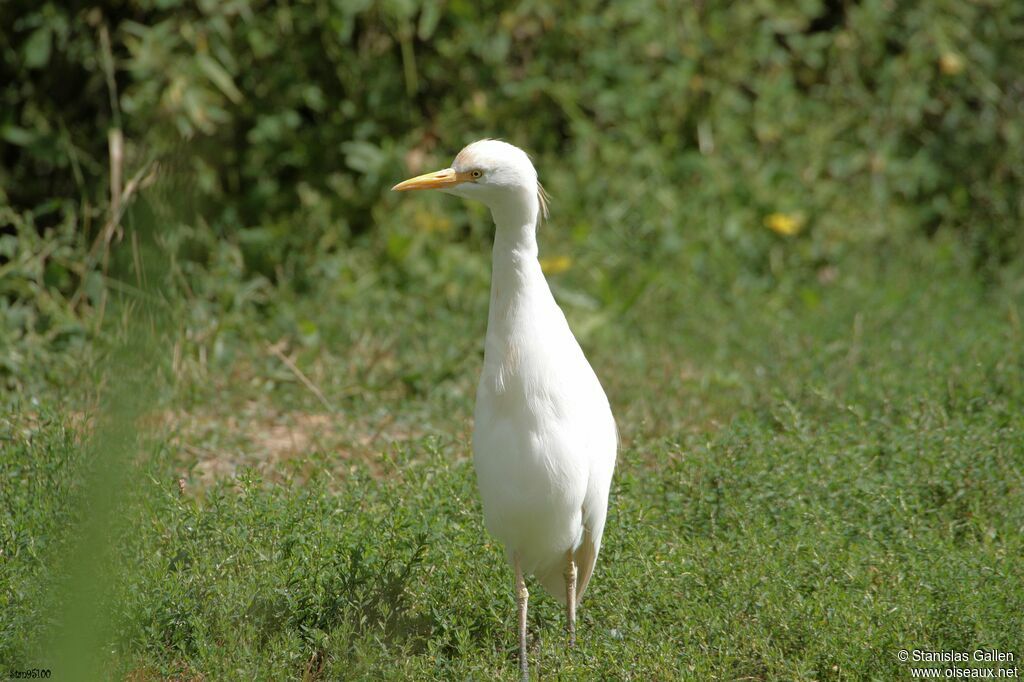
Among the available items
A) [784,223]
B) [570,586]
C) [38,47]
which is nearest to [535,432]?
[570,586]

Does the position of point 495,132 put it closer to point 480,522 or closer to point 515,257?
point 480,522

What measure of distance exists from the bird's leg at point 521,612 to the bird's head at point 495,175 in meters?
1.03

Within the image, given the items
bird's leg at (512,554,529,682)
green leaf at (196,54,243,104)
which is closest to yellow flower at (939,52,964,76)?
green leaf at (196,54,243,104)

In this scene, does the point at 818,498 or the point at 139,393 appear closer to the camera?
the point at 139,393

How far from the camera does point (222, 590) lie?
3.18 meters

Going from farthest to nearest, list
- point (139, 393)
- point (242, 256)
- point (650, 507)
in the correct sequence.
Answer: point (242, 256) < point (650, 507) < point (139, 393)

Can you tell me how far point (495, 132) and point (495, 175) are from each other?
352cm

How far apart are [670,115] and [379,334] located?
2.47m

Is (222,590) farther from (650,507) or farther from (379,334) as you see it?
(379,334)

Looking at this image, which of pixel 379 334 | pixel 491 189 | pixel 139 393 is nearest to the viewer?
pixel 139 393

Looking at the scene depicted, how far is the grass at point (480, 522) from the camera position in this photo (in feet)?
10.2

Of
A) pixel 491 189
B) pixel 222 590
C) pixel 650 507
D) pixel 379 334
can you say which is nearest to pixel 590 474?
pixel 650 507

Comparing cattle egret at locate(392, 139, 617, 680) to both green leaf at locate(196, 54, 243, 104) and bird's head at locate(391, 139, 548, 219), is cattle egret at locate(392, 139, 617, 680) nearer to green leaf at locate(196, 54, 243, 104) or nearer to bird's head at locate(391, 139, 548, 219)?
bird's head at locate(391, 139, 548, 219)

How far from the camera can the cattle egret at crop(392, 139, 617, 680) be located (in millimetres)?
3143
